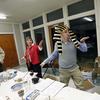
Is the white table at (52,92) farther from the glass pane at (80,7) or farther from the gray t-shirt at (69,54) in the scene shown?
the glass pane at (80,7)

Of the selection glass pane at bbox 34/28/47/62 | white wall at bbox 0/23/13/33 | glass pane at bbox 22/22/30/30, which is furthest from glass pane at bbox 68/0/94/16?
white wall at bbox 0/23/13/33

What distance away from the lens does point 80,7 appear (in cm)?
406

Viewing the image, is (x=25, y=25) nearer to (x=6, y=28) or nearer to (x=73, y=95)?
(x=6, y=28)

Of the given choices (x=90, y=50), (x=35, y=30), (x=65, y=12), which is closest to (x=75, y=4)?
(x=65, y=12)

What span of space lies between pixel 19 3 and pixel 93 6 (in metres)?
2.15

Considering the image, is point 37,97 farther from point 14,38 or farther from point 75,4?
point 14,38

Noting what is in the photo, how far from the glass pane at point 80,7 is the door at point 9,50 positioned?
3.30 meters

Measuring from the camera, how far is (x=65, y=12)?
4.41 meters

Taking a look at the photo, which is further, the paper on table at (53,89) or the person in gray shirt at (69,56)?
the person in gray shirt at (69,56)

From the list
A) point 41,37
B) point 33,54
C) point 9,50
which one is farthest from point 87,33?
point 9,50

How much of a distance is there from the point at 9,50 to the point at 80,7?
3889 mm

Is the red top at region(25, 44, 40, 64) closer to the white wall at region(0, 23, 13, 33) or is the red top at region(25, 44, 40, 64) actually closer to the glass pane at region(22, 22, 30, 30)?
the glass pane at region(22, 22, 30, 30)

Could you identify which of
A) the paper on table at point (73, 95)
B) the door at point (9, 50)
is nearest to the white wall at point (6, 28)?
the door at point (9, 50)

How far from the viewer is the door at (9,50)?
6009 mm
